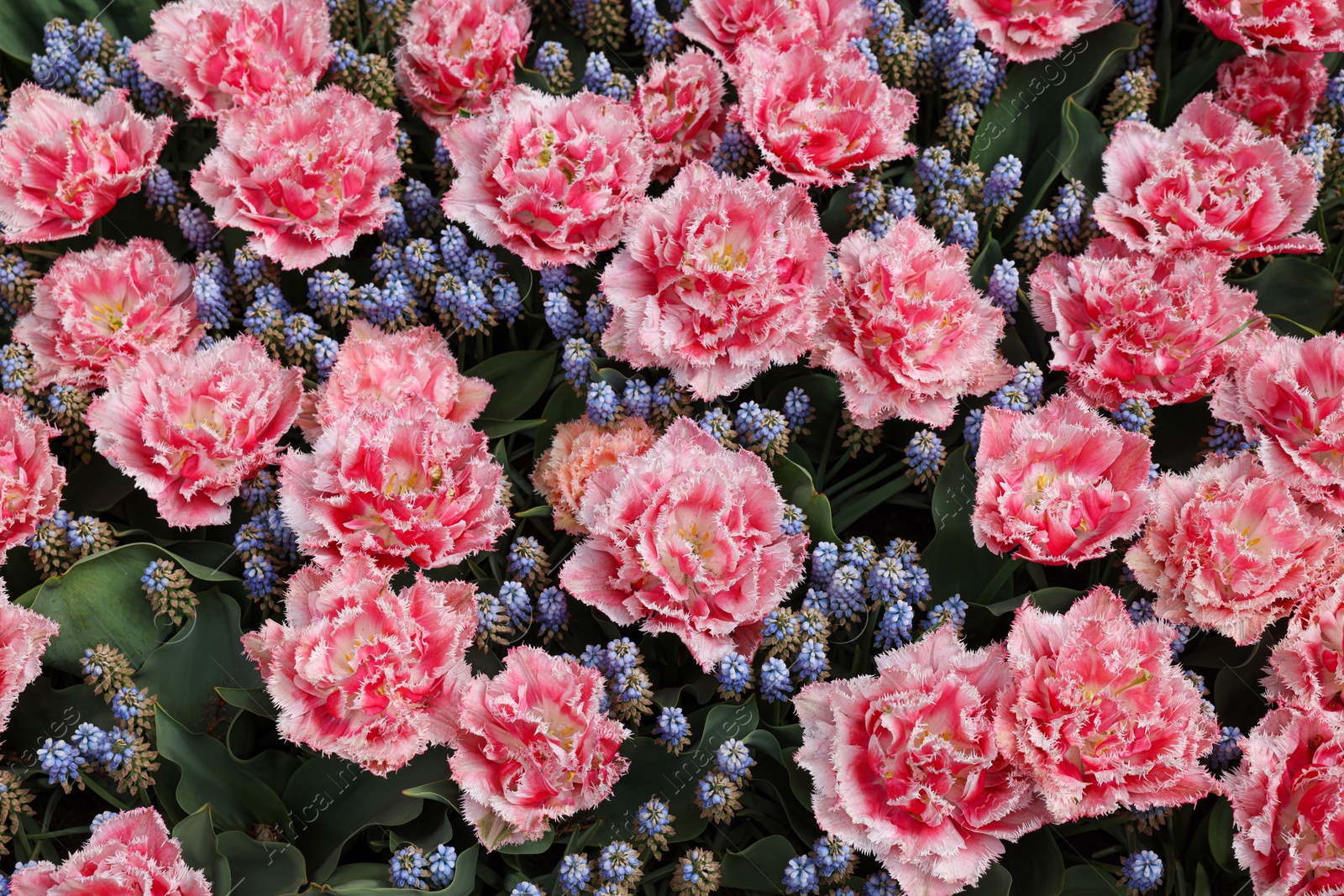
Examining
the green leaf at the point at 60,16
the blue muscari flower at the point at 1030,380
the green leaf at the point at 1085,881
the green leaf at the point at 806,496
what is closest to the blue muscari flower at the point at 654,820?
the green leaf at the point at 806,496

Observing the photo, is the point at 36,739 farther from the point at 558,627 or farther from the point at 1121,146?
the point at 1121,146

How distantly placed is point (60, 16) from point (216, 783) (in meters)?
1.81

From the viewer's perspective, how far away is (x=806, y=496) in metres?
1.87

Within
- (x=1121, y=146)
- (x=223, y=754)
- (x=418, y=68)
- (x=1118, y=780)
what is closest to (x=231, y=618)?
(x=223, y=754)

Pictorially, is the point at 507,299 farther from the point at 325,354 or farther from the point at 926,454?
the point at 926,454

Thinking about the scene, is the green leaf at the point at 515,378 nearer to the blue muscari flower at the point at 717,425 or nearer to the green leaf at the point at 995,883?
the blue muscari flower at the point at 717,425

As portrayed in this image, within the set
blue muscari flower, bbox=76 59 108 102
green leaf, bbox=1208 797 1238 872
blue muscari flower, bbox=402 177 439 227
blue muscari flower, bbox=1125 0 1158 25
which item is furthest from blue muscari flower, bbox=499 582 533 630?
blue muscari flower, bbox=1125 0 1158 25

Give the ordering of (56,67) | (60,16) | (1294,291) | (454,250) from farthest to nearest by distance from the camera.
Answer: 1. (60,16)
2. (56,67)
3. (1294,291)
4. (454,250)

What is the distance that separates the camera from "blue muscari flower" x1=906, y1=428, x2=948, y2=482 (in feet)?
6.18

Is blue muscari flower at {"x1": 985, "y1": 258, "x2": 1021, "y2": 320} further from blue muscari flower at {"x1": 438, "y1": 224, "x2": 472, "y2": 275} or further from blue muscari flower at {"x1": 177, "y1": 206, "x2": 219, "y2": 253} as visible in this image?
blue muscari flower at {"x1": 177, "y1": 206, "x2": 219, "y2": 253}

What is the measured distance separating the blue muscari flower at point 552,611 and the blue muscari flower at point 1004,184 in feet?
3.79

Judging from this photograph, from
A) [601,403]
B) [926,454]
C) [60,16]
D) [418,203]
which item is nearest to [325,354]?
[418,203]

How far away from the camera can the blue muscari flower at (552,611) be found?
1.78m

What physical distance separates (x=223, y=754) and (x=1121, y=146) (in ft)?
6.61
